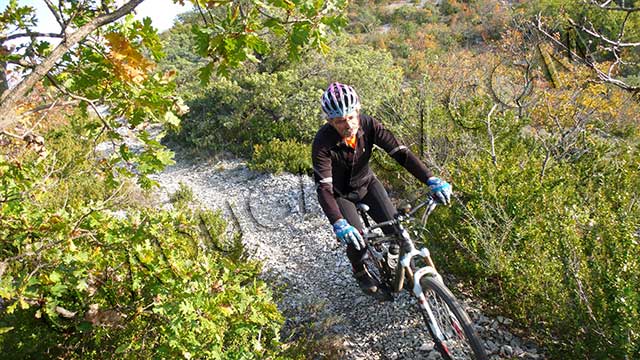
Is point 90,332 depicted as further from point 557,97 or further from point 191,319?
point 557,97

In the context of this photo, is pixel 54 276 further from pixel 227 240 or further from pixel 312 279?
pixel 227 240

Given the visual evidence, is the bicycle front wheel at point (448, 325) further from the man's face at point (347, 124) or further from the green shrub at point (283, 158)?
the green shrub at point (283, 158)

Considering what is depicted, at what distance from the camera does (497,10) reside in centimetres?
2061

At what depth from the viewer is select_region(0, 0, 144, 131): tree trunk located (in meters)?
1.71

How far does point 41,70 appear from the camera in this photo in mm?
1710

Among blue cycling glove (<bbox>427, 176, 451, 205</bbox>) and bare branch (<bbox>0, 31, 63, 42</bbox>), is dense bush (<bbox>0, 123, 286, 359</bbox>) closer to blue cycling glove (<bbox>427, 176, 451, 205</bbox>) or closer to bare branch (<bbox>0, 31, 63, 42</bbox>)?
bare branch (<bbox>0, 31, 63, 42</bbox>)

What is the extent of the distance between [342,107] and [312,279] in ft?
8.39

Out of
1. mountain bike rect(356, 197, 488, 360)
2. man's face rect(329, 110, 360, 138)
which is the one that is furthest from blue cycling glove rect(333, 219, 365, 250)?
man's face rect(329, 110, 360, 138)

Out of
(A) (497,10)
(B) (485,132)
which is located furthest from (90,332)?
(A) (497,10)

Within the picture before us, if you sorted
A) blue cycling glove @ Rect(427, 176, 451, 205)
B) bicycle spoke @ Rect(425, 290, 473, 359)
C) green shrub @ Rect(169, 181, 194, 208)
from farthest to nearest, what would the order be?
green shrub @ Rect(169, 181, 194, 208), blue cycling glove @ Rect(427, 176, 451, 205), bicycle spoke @ Rect(425, 290, 473, 359)

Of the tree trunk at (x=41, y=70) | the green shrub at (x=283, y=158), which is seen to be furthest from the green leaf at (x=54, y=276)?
the green shrub at (x=283, y=158)

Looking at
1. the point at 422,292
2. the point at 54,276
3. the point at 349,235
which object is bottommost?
the point at 422,292

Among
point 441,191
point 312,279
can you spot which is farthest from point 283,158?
point 441,191

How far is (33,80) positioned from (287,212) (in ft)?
18.0
